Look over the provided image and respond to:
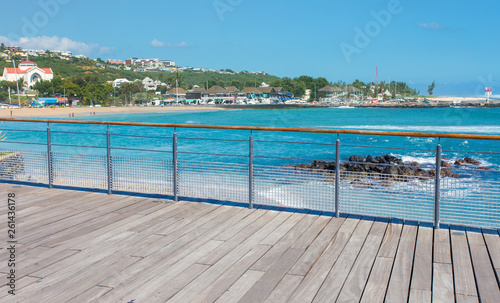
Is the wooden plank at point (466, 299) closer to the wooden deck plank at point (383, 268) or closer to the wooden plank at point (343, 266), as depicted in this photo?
the wooden deck plank at point (383, 268)

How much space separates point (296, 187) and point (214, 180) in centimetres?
104

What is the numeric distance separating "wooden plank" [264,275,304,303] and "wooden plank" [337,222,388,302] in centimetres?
33

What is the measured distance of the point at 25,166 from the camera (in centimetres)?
607

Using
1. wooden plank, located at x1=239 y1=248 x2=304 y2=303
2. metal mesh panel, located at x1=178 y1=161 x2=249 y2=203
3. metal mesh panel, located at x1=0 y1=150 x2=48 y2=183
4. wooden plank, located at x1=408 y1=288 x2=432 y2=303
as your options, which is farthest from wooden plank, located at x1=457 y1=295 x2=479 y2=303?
metal mesh panel, located at x1=0 y1=150 x2=48 y2=183

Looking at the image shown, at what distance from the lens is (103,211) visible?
16.0ft

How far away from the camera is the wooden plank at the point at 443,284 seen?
8.95 ft

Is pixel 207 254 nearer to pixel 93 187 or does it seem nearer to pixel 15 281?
pixel 15 281

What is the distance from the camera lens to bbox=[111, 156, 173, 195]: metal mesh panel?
5.28 meters

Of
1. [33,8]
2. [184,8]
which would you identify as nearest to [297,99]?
[184,8]

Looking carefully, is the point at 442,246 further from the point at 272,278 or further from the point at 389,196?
the point at 272,278

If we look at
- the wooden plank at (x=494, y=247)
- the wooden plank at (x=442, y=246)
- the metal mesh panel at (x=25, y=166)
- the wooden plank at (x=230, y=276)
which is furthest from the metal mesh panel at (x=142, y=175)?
the wooden plank at (x=494, y=247)

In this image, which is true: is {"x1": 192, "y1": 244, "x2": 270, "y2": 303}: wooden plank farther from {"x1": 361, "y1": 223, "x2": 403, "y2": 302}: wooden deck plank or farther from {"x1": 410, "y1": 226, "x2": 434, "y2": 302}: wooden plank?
{"x1": 410, "y1": 226, "x2": 434, "y2": 302}: wooden plank

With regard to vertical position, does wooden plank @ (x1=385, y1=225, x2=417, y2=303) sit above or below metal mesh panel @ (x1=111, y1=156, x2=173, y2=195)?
below

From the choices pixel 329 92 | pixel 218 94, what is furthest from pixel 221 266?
pixel 329 92
